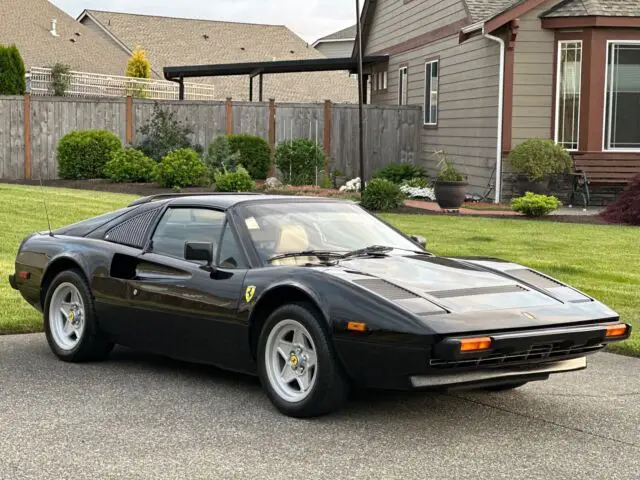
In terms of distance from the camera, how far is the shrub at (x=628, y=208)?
1742cm

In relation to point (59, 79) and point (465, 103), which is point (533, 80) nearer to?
point (465, 103)

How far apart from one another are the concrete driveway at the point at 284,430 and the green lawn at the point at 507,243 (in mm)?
2131

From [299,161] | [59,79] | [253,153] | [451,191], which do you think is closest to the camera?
[451,191]

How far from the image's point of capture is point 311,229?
6855 mm

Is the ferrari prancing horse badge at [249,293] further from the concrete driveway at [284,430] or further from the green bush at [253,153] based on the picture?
the green bush at [253,153]

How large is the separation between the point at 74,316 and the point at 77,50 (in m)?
41.0

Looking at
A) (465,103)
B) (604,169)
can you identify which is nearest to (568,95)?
(604,169)

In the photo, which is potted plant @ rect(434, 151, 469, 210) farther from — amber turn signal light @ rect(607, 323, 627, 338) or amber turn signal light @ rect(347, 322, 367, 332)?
amber turn signal light @ rect(347, 322, 367, 332)

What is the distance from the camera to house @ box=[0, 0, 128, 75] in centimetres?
4397

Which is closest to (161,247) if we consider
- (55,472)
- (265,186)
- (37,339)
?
(37,339)

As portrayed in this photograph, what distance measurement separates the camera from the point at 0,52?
110ft

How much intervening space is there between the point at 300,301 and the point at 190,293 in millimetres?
949

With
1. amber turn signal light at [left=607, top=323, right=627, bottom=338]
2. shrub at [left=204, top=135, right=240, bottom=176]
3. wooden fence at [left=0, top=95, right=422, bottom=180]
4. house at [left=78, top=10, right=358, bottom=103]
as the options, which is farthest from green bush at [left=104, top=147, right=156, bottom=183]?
house at [left=78, top=10, right=358, bottom=103]

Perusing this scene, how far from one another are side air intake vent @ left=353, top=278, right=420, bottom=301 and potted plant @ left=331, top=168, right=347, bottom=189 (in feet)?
66.5
